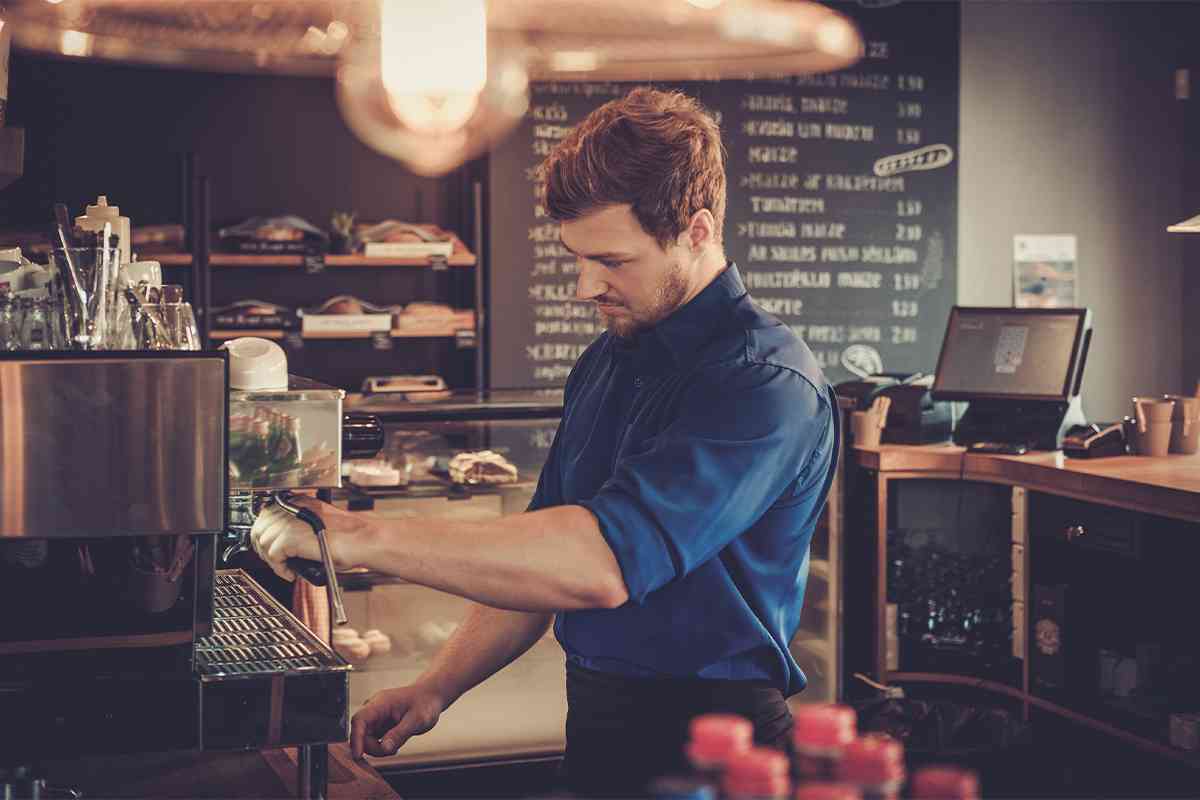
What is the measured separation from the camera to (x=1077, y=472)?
374 centimetres

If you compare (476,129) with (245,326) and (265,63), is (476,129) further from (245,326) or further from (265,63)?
(245,326)

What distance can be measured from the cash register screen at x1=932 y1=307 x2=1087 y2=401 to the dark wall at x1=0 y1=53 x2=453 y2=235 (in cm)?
219

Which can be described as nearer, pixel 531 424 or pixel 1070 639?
pixel 531 424

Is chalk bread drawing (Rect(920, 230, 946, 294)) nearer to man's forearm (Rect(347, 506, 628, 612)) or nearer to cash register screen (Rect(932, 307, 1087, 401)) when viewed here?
cash register screen (Rect(932, 307, 1087, 401))

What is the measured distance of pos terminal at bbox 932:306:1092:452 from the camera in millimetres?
4195

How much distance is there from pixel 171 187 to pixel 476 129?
1.18 m

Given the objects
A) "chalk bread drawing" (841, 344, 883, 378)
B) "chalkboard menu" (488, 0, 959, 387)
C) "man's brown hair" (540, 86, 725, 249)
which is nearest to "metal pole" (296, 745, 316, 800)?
"man's brown hair" (540, 86, 725, 249)

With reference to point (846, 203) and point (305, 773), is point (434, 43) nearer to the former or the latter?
point (305, 773)

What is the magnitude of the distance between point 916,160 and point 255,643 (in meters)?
4.62

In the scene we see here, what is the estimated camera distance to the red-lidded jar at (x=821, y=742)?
0.88 meters

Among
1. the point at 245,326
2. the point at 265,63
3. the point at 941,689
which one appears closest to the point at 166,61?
the point at 265,63

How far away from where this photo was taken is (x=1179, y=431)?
159 inches

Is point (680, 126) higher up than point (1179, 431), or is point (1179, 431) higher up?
point (680, 126)

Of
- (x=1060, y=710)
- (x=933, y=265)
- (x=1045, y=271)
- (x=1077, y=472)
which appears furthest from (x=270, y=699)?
(x=1045, y=271)
